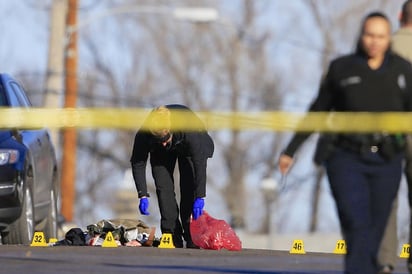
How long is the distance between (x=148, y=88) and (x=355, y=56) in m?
43.0

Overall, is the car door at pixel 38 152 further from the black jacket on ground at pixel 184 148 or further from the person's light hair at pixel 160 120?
the person's light hair at pixel 160 120

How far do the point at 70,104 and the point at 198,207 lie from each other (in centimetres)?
1695

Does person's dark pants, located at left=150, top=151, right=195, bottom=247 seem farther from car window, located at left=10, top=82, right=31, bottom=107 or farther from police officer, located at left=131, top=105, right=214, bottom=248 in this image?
car window, located at left=10, top=82, right=31, bottom=107

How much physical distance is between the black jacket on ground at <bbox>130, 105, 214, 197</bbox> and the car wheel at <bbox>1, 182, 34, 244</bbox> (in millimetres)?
1124

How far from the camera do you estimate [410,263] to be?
10836 mm

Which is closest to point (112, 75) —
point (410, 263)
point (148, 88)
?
point (148, 88)

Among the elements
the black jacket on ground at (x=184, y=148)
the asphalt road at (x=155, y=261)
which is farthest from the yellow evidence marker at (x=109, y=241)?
the black jacket on ground at (x=184, y=148)

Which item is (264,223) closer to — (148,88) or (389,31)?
(148,88)

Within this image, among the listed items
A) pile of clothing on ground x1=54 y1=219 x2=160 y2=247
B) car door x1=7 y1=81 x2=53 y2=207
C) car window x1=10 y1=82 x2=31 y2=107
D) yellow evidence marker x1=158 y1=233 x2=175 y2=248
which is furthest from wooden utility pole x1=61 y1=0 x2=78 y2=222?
yellow evidence marker x1=158 y1=233 x2=175 y2=248

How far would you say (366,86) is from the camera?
9.76m

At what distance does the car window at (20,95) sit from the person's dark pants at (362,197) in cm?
668

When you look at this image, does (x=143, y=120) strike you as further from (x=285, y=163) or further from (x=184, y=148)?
(x=285, y=163)

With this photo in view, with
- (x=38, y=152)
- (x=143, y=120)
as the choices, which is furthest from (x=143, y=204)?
(x=143, y=120)

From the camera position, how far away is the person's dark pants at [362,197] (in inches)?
382
